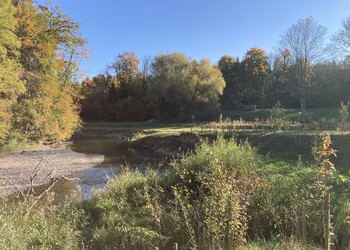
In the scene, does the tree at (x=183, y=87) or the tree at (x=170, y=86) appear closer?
the tree at (x=183, y=87)

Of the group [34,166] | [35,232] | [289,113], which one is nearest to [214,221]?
[35,232]

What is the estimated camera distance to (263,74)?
194 feet

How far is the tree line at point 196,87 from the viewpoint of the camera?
162 feet

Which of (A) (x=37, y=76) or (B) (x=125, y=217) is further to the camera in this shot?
(A) (x=37, y=76)

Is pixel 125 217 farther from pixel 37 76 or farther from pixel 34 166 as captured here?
pixel 37 76

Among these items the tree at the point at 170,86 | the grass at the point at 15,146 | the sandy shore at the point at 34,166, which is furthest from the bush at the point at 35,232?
the tree at the point at 170,86

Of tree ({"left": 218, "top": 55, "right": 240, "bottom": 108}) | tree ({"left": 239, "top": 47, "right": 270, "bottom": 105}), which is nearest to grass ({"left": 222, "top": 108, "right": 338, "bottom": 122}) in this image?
tree ({"left": 218, "top": 55, "right": 240, "bottom": 108})

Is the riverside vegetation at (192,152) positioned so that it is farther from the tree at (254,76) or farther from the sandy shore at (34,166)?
the sandy shore at (34,166)

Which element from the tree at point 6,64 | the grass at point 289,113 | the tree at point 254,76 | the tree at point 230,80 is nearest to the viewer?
the tree at point 6,64

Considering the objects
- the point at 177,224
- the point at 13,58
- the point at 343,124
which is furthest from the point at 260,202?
the point at 13,58

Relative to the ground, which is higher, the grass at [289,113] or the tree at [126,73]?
the tree at [126,73]

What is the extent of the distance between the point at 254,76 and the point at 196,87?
14191mm

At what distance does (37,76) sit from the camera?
25.5 m

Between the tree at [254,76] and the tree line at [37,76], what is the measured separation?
37.2 metres
